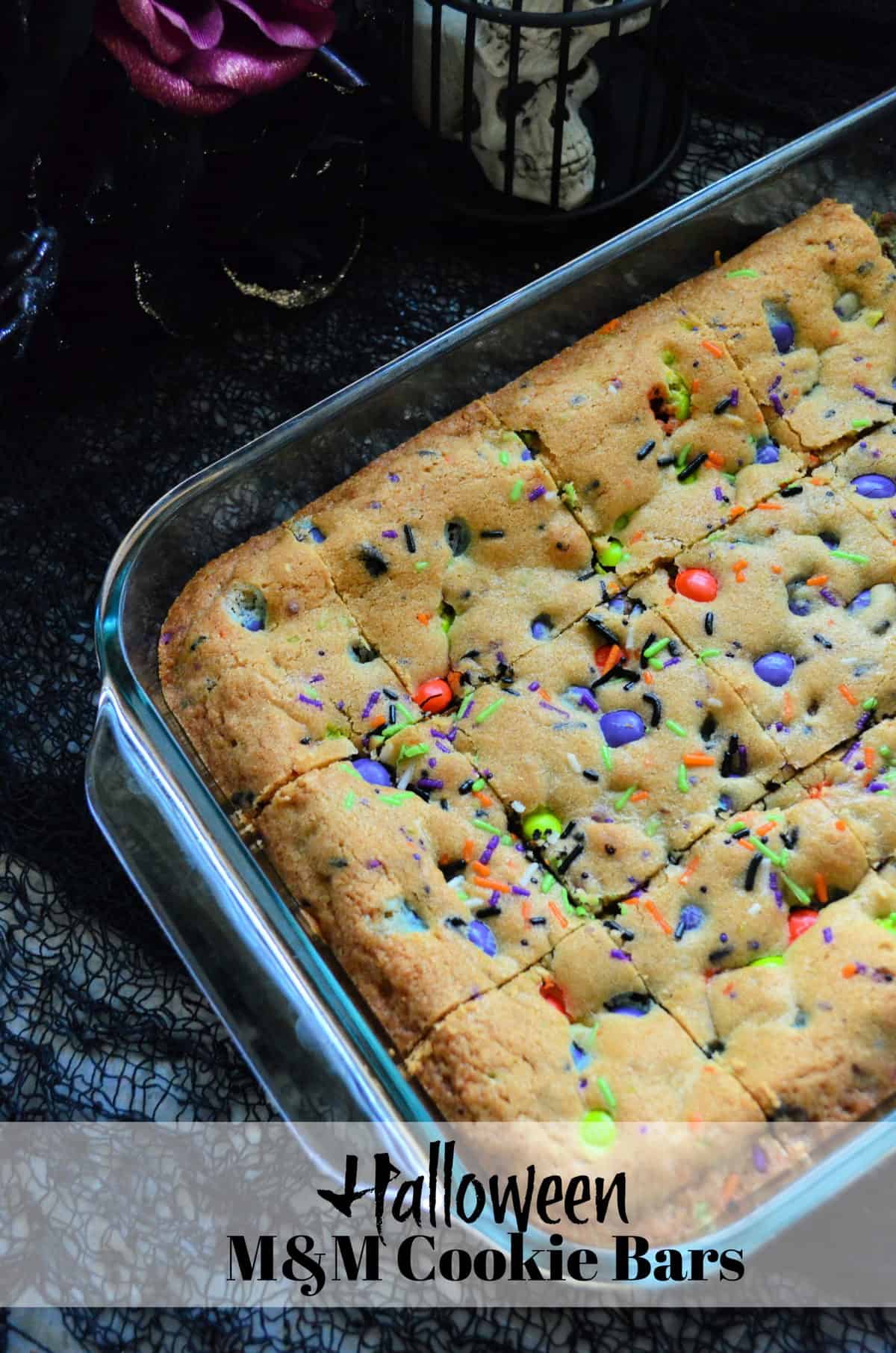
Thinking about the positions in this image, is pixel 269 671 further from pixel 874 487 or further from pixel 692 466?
pixel 874 487

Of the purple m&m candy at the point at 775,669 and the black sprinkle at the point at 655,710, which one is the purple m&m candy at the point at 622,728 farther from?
the purple m&m candy at the point at 775,669

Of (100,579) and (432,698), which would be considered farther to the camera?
(100,579)

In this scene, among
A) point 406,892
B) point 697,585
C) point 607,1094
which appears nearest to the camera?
point 607,1094

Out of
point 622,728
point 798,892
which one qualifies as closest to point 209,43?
point 622,728

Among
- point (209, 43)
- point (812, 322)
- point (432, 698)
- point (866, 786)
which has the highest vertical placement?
point (209, 43)

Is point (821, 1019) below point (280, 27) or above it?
below

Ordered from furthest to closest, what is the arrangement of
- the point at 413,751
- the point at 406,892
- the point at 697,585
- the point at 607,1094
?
the point at 697,585, the point at 413,751, the point at 406,892, the point at 607,1094
